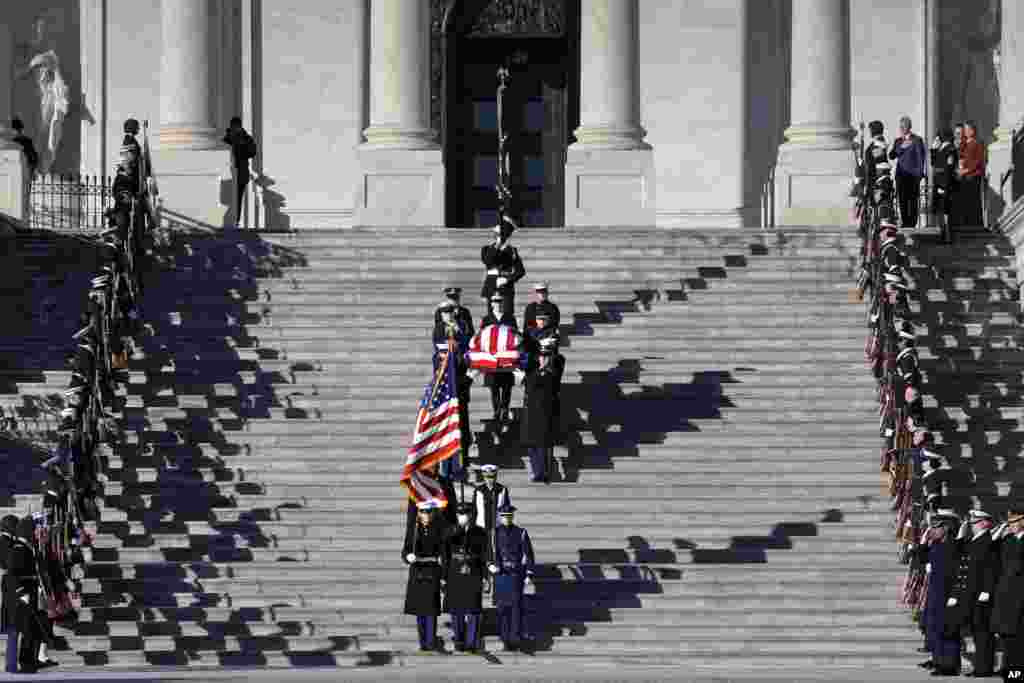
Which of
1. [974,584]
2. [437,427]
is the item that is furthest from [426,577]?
[974,584]

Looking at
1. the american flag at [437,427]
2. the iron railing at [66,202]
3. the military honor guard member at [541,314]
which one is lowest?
the american flag at [437,427]

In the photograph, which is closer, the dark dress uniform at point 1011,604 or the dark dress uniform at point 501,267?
the dark dress uniform at point 1011,604

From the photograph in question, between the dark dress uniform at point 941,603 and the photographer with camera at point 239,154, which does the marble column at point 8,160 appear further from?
the dark dress uniform at point 941,603

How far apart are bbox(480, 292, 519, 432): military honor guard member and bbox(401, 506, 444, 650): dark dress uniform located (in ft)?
14.5

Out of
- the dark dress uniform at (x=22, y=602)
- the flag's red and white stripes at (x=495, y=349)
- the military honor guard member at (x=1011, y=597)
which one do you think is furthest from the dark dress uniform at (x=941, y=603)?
the dark dress uniform at (x=22, y=602)

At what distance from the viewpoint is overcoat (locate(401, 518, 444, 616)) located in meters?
36.6

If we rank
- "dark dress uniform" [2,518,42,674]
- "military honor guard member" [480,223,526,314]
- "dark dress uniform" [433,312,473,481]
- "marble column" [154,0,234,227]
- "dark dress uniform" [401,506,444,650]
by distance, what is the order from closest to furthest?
"dark dress uniform" [2,518,42,674] < "dark dress uniform" [401,506,444,650] < "dark dress uniform" [433,312,473,481] < "military honor guard member" [480,223,526,314] < "marble column" [154,0,234,227]

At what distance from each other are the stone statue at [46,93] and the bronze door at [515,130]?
718 cm

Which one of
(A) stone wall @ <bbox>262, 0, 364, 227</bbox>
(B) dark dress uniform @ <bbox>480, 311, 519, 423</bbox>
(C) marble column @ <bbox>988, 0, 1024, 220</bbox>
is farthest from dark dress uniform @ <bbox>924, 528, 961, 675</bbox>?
(A) stone wall @ <bbox>262, 0, 364, 227</bbox>

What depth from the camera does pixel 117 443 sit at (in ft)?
138

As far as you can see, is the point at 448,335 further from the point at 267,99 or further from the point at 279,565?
the point at 267,99

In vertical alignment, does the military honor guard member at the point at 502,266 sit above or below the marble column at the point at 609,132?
below

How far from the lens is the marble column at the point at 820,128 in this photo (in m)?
51.4

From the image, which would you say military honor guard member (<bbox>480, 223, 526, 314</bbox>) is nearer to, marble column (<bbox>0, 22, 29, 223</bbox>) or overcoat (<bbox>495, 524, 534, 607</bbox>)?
overcoat (<bbox>495, 524, 534, 607</bbox>)
